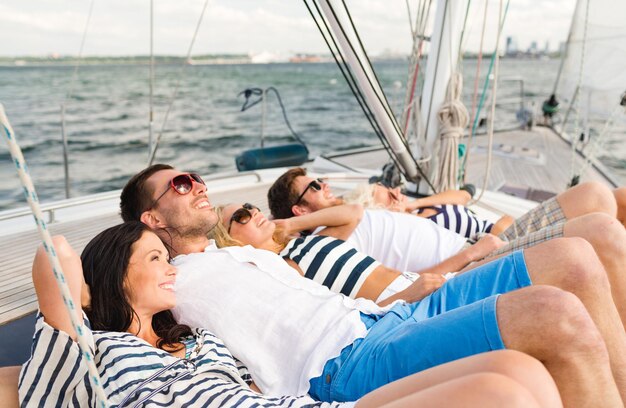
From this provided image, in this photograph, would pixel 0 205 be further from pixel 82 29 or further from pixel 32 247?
pixel 32 247

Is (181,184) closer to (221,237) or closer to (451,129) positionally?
(221,237)

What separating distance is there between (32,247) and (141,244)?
149cm

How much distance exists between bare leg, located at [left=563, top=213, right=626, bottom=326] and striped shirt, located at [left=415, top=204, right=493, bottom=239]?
1046 millimetres

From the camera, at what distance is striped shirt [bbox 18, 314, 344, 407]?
117 cm

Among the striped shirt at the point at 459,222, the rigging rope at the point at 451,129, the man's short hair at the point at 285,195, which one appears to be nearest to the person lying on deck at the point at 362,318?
the man's short hair at the point at 285,195

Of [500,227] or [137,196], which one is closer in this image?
[137,196]

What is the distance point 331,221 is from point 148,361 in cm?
119

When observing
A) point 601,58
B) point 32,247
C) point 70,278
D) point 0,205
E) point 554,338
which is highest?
point 601,58

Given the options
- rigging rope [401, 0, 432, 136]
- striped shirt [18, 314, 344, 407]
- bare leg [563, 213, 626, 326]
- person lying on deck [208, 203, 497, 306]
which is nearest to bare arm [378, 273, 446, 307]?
person lying on deck [208, 203, 497, 306]

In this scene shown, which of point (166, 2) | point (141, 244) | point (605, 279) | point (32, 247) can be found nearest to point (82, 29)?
point (166, 2)

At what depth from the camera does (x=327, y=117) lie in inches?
840

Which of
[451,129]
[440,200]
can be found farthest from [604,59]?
[440,200]

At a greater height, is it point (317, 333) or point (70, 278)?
point (70, 278)

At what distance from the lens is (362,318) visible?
5.31 feet
